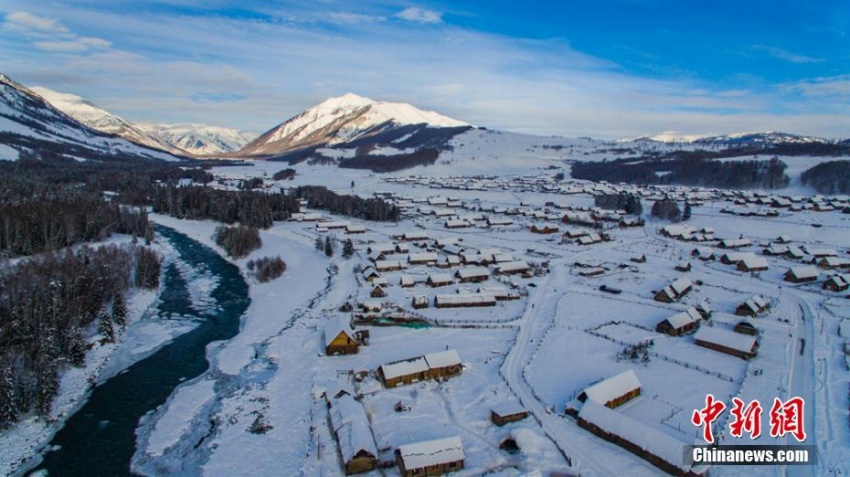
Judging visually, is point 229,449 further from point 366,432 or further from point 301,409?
point 366,432

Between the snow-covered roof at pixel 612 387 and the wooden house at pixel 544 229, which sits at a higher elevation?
the wooden house at pixel 544 229

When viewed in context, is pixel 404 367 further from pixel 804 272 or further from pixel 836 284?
pixel 804 272

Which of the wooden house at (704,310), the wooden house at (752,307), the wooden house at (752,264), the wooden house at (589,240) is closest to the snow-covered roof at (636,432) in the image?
the wooden house at (704,310)

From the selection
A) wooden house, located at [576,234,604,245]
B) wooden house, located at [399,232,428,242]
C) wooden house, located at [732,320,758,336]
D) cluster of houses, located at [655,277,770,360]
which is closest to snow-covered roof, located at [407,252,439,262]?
wooden house, located at [399,232,428,242]

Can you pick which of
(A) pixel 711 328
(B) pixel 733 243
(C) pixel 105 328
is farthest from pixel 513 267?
(C) pixel 105 328

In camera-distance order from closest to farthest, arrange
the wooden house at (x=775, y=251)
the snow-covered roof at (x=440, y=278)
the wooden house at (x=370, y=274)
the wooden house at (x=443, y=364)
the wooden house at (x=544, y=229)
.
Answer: the wooden house at (x=443, y=364) < the snow-covered roof at (x=440, y=278) < the wooden house at (x=370, y=274) < the wooden house at (x=775, y=251) < the wooden house at (x=544, y=229)

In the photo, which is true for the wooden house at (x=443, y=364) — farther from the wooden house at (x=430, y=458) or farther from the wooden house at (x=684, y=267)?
the wooden house at (x=684, y=267)
